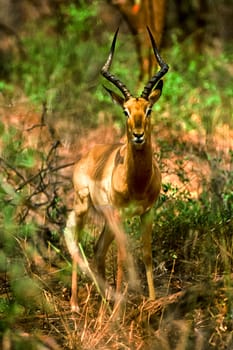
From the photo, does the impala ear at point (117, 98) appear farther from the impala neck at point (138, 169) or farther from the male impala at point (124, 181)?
the impala neck at point (138, 169)

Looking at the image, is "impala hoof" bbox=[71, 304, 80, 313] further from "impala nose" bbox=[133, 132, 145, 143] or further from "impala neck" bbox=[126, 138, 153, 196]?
"impala nose" bbox=[133, 132, 145, 143]

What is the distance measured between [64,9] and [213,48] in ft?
14.1

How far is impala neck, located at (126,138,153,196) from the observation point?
24.1 ft

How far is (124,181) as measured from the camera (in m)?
7.48

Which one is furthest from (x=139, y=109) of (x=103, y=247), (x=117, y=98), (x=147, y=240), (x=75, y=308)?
(x=75, y=308)

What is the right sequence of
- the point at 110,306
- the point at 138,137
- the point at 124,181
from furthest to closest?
the point at 124,181 < the point at 138,137 < the point at 110,306

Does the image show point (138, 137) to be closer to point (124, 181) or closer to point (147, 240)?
point (124, 181)

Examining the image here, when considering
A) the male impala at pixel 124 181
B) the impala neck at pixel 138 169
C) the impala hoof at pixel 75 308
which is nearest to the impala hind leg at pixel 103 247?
the male impala at pixel 124 181

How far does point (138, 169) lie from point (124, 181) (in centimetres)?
19

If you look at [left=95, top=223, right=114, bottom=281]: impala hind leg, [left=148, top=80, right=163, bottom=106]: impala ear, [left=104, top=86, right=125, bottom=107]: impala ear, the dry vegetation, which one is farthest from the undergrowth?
[left=148, top=80, right=163, bottom=106]: impala ear

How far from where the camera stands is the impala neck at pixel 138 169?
290 inches

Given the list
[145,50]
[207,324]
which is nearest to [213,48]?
[145,50]

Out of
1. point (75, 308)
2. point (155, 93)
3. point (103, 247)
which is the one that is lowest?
point (75, 308)

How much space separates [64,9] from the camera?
18.2 m
